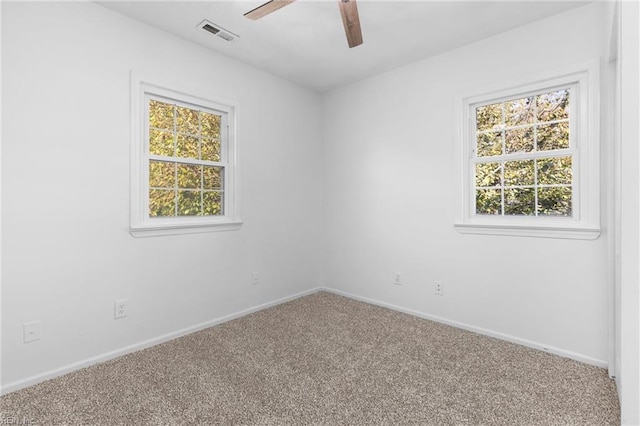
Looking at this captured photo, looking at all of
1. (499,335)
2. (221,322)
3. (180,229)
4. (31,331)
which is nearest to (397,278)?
(499,335)

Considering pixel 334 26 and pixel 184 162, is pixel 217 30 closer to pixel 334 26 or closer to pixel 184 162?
pixel 334 26

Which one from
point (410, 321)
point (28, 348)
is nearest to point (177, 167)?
point (28, 348)

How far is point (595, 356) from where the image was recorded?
7.33 feet

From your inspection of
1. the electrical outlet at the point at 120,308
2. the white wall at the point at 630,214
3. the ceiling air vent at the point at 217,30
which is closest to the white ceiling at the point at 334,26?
the ceiling air vent at the point at 217,30

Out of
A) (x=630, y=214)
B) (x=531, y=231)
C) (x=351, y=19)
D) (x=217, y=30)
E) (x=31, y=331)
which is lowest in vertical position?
(x=31, y=331)

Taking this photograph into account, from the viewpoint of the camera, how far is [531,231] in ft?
8.21

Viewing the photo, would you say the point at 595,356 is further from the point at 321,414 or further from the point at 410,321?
the point at 321,414

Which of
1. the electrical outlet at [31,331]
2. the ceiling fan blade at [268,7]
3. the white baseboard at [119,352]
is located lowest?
the white baseboard at [119,352]

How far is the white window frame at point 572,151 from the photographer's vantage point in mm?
2232

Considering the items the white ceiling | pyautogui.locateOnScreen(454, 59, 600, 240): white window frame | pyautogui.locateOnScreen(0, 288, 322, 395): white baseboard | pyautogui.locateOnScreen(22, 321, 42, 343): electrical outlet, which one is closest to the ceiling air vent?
the white ceiling

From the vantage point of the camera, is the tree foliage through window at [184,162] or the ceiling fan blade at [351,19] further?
the tree foliage through window at [184,162]

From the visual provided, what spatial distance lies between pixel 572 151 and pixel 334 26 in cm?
207

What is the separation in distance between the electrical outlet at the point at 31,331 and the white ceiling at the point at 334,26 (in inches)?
87.1

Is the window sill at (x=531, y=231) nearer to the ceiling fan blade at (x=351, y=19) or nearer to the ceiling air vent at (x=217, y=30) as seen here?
the ceiling fan blade at (x=351, y=19)
